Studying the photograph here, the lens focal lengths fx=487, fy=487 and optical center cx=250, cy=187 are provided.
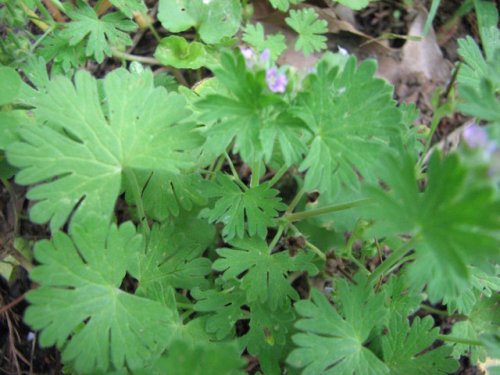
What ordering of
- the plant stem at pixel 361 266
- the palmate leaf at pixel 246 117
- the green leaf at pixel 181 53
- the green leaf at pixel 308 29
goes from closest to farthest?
1. the palmate leaf at pixel 246 117
2. the plant stem at pixel 361 266
3. the green leaf at pixel 181 53
4. the green leaf at pixel 308 29

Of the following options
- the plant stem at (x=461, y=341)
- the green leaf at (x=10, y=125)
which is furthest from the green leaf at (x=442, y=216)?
the green leaf at (x=10, y=125)

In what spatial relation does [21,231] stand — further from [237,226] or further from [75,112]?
[237,226]

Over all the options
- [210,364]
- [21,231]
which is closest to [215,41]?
[21,231]

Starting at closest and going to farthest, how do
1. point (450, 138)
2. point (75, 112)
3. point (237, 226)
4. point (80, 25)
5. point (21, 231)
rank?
point (75, 112)
point (237, 226)
point (80, 25)
point (21, 231)
point (450, 138)

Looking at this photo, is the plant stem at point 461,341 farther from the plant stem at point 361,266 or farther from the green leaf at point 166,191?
the green leaf at point 166,191

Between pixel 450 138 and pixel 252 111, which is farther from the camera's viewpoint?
pixel 450 138

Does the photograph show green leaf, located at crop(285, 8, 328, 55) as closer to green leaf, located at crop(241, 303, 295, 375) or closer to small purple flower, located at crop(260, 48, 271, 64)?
small purple flower, located at crop(260, 48, 271, 64)
